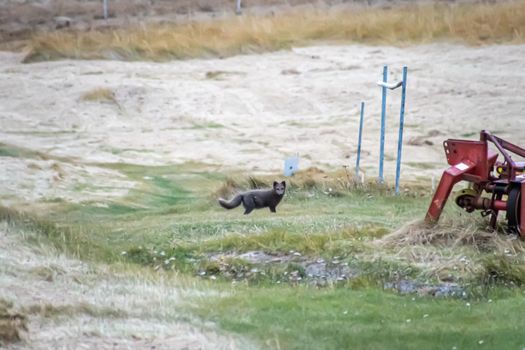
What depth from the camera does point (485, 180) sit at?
12.0m

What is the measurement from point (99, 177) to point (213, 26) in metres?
9.36

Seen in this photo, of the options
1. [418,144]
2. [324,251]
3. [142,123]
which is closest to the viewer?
[324,251]

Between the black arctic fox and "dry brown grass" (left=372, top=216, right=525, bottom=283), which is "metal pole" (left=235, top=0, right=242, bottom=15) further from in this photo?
"dry brown grass" (left=372, top=216, right=525, bottom=283)

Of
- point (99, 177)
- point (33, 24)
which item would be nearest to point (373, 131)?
point (99, 177)

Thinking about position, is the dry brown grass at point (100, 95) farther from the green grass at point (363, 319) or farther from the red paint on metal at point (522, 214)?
the green grass at point (363, 319)

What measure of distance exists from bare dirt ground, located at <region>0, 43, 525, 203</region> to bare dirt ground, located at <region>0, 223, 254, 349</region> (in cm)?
731

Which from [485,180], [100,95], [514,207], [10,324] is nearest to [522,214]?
[514,207]

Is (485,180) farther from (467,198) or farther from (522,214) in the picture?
(522,214)

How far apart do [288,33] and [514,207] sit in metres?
15.4

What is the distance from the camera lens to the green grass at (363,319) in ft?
29.9

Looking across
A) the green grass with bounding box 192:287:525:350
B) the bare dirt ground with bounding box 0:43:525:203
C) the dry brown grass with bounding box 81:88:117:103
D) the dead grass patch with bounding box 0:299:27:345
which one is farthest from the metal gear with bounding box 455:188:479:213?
the dry brown grass with bounding box 81:88:117:103

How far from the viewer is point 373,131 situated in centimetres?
2197

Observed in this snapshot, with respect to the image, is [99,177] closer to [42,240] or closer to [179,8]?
[42,240]

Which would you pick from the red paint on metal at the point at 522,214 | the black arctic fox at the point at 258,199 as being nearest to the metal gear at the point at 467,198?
the red paint on metal at the point at 522,214
